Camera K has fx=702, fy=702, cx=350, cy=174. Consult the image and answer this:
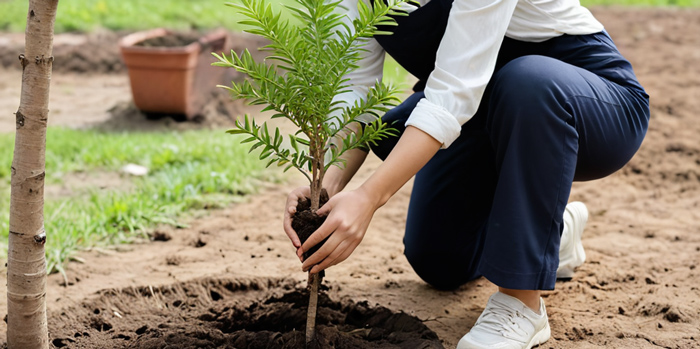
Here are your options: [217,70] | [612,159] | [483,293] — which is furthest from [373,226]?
[217,70]

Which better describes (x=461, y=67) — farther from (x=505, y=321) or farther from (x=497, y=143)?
(x=505, y=321)

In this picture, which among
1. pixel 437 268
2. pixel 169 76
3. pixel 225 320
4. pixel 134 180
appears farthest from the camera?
pixel 169 76

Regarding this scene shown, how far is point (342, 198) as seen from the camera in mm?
1740

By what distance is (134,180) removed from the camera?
12.8ft

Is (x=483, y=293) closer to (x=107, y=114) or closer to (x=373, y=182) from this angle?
(x=373, y=182)

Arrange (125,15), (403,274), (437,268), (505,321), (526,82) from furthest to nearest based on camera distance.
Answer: (125,15), (403,274), (437,268), (505,321), (526,82)

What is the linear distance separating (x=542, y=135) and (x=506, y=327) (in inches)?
22.4

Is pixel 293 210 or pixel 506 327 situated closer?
pixel 293 210

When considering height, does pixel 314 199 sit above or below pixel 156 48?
above

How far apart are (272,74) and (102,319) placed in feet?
3.39

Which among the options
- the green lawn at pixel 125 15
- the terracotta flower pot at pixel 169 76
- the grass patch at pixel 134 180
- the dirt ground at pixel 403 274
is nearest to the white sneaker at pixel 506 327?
the dirt ground at pixel 403 274

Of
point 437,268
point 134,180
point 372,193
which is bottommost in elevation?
point 134,180

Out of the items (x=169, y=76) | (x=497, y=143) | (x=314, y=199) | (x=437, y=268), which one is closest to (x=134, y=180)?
Result: (x=169, y=76)

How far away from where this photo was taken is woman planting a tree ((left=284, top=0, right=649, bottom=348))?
5.91 ft
